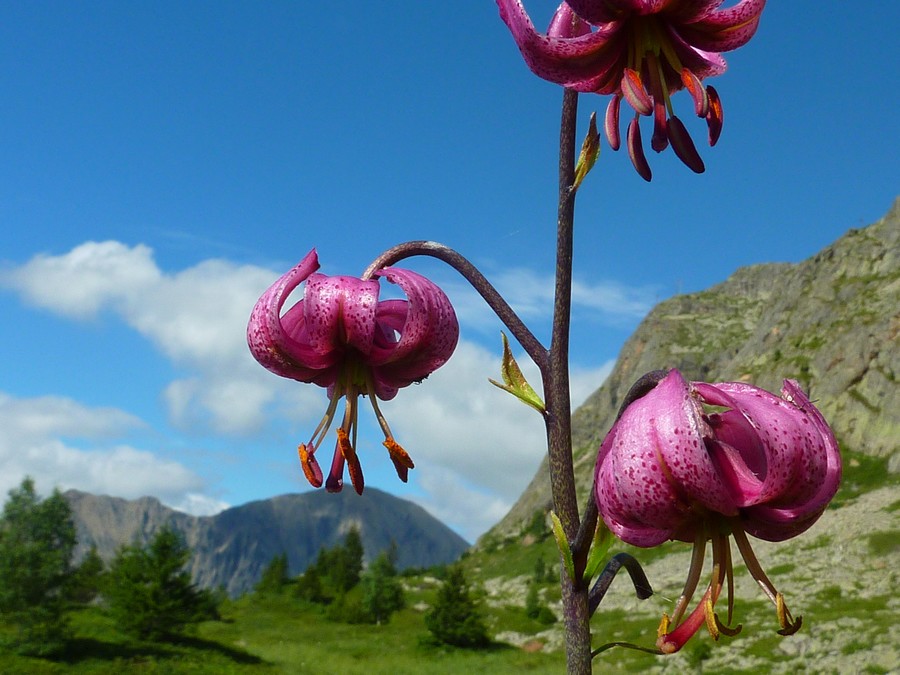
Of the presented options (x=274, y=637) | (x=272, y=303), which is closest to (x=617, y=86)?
(x=272, y=303)

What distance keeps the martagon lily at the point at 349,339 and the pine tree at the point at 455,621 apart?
24.5 metres

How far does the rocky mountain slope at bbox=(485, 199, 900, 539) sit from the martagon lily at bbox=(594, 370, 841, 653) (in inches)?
847

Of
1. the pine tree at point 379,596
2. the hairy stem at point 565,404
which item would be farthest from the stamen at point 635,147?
the pine tree at point 379,596

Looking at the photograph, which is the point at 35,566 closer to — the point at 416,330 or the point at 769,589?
the point at 416,330

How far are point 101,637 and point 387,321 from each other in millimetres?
24727

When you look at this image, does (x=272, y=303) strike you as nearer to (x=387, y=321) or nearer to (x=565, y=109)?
(x=387, y=321)

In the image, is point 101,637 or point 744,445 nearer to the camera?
point 744,445

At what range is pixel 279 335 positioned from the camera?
1.20 metres

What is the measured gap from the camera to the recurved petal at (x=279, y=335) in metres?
1.21

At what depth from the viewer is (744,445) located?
0.92 m

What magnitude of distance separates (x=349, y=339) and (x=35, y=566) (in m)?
22.7

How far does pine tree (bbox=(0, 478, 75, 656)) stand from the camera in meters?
19.3

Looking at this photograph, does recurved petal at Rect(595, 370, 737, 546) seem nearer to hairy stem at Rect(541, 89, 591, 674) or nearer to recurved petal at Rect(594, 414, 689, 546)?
recurved petal at Rect(594, 414, 689, 546)

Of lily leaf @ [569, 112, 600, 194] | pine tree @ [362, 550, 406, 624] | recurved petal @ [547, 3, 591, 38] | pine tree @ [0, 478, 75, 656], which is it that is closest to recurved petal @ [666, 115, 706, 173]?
lily leaf @ [569, 112, 600, 194]
